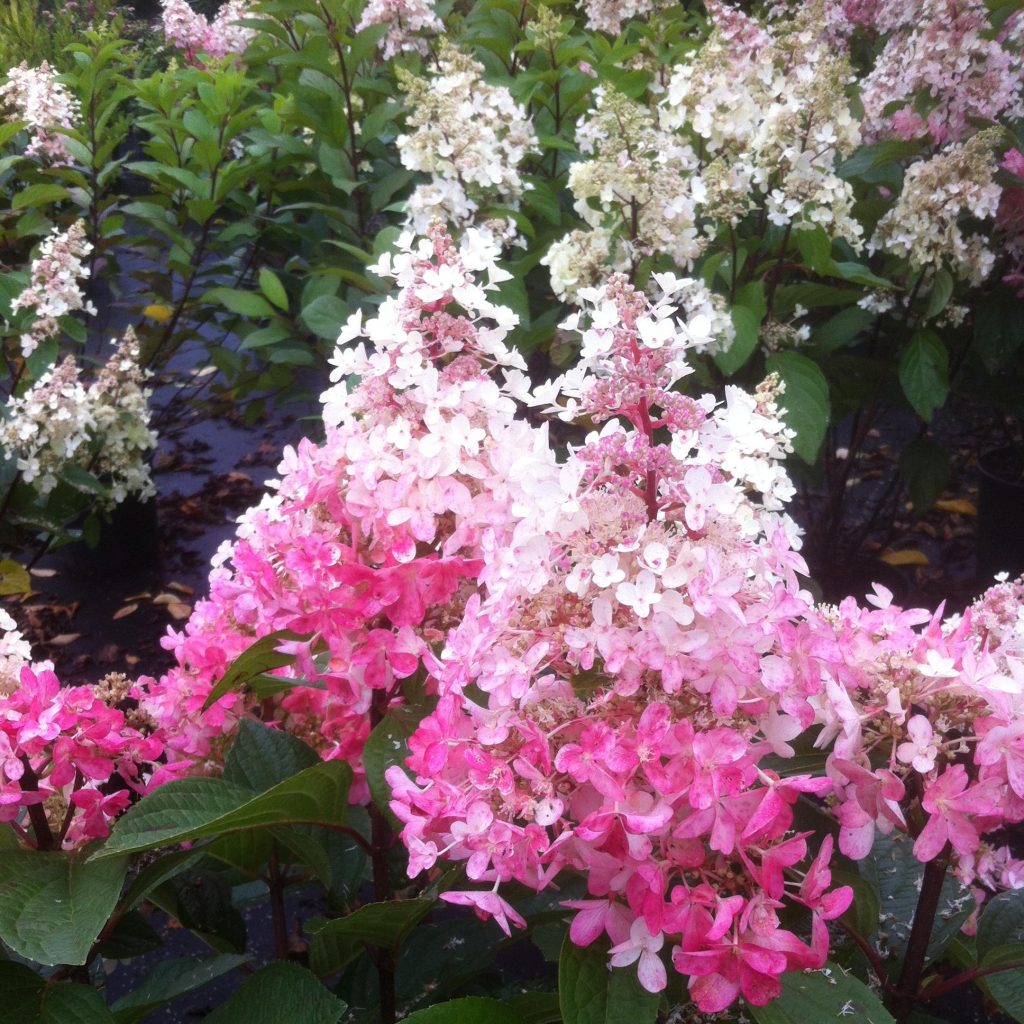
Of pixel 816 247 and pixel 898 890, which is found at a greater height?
pixel 816 247

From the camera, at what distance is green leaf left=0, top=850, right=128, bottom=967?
81 cm

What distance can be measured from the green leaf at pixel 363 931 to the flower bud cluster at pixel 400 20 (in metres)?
2.32

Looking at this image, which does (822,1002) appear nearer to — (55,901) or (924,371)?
(55,901)

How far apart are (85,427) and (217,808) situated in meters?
2.09

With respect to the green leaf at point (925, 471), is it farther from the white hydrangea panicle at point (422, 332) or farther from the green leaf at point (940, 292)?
the white hydrangea panicle at point (422, 332)

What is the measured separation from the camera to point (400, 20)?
2734 millimetres

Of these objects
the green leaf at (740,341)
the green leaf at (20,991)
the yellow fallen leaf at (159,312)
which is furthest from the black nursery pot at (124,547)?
the green leaf at (20,991)

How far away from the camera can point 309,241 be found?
3014 mm

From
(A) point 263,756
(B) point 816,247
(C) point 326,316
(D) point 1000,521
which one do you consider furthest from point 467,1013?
(D) point 1000,521

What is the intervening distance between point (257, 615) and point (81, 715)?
0.19 metres

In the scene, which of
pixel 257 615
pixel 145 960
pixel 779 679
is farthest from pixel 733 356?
pixel 145 960

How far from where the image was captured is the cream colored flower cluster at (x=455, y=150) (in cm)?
199

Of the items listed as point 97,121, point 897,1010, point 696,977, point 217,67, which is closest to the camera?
point 696,977

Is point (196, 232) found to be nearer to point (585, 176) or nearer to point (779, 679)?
point (585, 176)
